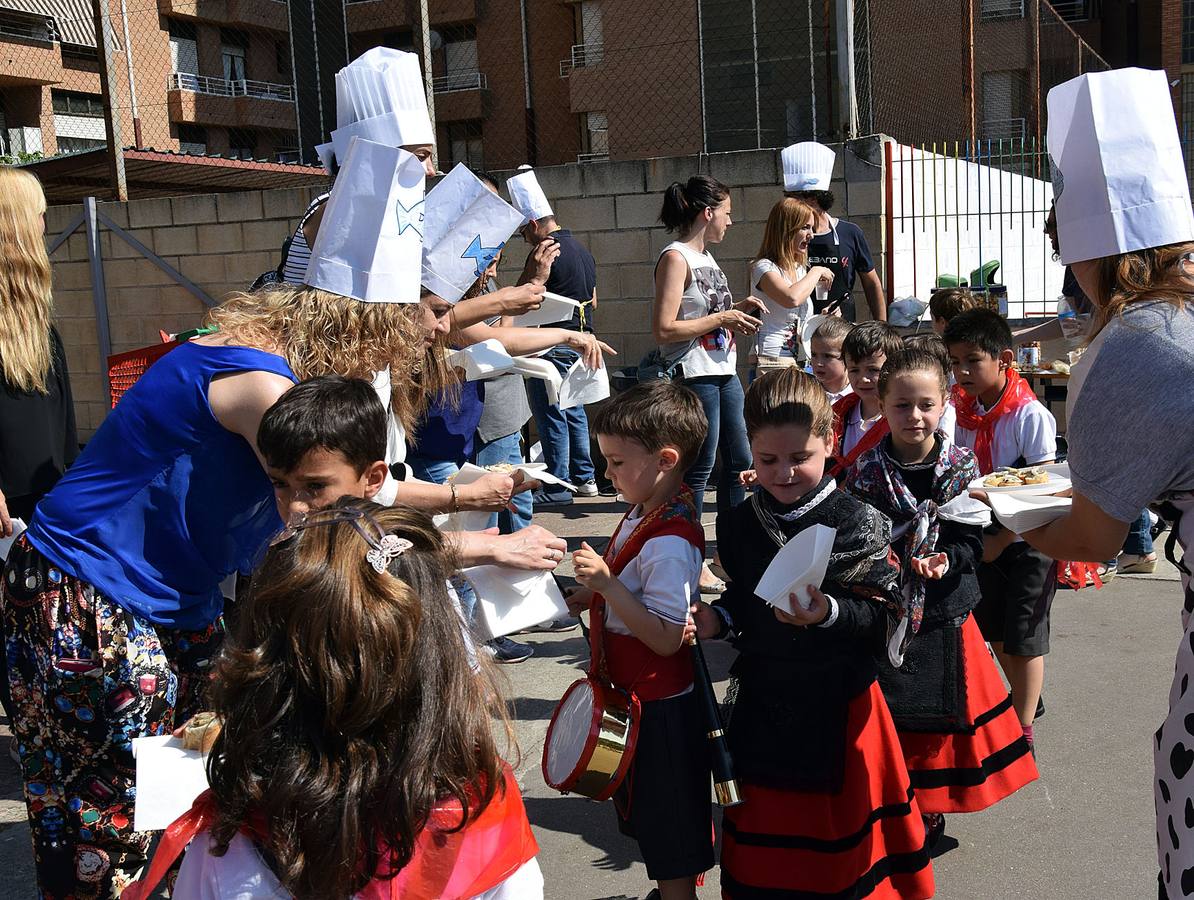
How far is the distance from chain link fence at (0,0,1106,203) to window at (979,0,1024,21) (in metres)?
0.04

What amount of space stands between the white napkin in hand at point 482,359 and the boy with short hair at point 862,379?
3.81ft

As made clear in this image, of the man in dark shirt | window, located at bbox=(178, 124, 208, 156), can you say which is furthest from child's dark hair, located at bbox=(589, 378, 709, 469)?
window, located at bbox=(178, 124, 208, 156)

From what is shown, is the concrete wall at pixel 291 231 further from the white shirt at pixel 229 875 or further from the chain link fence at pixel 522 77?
the white shirt at pixel 229 875

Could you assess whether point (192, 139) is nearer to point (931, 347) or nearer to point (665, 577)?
point (931, 347)

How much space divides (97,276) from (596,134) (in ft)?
51.6

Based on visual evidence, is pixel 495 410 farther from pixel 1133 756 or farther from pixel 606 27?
pixel 606 27

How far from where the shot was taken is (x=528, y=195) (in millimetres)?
7156

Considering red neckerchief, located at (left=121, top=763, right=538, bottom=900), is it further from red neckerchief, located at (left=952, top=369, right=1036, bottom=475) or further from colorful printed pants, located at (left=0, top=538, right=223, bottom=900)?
red neckerchief, located at (left=952, top=369, right=1036, bottom=475)

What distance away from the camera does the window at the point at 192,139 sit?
95.5 ft

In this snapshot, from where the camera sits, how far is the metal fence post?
9.98 metres

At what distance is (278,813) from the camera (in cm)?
156

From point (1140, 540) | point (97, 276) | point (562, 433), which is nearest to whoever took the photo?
point (1140, 540)

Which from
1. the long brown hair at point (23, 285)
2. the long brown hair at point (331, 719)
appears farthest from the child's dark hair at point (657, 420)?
the long brown hair at point (23, 285)

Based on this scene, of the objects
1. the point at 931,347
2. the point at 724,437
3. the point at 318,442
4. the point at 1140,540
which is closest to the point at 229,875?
the point at 318,442
